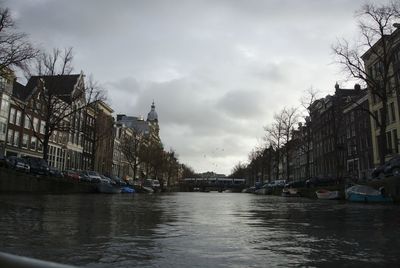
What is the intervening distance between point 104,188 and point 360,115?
44702 millimetres

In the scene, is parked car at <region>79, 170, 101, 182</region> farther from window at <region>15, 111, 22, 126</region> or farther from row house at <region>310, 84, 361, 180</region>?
row house at <region>310, 84, 361, 180</region>

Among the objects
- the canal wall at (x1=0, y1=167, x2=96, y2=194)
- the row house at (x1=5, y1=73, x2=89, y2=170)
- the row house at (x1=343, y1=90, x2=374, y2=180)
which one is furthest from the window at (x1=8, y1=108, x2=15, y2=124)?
the row house at (x1=343, y1=90, x2=374, y2=180)

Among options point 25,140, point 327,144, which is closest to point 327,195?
point 25,140

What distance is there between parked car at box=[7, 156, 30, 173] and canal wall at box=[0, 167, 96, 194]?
4.89ft

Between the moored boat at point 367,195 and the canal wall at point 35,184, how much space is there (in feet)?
96.5

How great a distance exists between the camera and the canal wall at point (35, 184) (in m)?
38.5

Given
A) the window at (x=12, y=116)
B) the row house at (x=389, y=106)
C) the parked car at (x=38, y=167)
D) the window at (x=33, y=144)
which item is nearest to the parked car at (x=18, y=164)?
the parked car at (x=38, y=167)

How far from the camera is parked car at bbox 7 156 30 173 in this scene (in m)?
42.2

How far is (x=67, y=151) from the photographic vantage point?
83.6 meters

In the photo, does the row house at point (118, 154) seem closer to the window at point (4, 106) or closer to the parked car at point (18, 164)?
the window at point (4, 106)

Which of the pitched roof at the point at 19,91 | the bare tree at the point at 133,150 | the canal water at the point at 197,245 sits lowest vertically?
the canal water at the point at 197,245

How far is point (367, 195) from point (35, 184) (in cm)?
3061

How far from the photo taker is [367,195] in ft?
119

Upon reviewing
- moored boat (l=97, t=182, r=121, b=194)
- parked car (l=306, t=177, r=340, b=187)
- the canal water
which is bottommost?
the canal water
